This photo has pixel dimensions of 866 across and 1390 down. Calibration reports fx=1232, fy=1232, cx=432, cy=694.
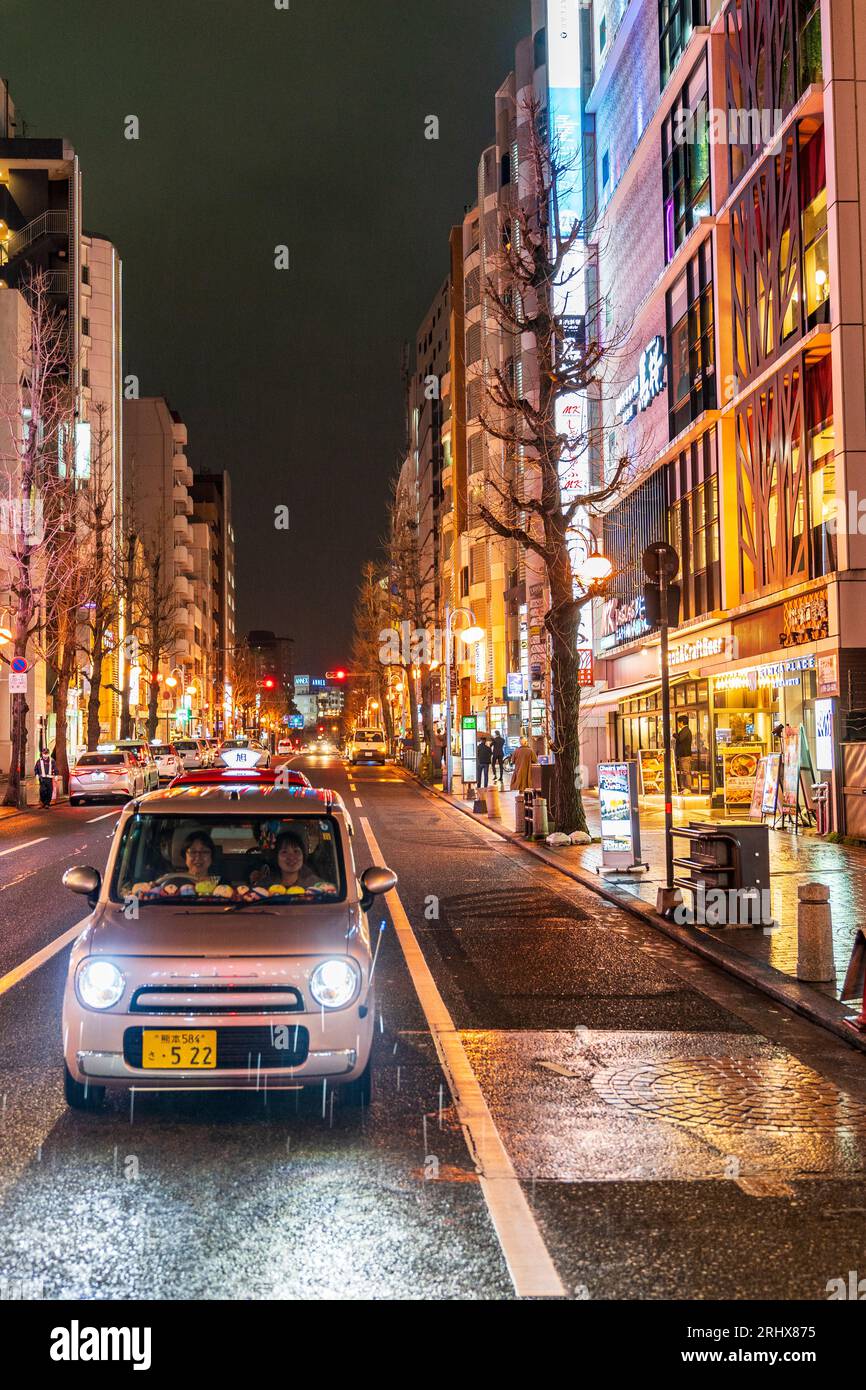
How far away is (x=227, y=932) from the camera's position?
6.30 m

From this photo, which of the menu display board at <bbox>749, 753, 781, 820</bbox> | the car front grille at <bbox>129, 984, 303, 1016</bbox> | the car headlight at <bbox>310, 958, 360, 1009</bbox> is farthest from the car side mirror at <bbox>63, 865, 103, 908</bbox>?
the menu display board at <bbox>749, 753, 781, 820</bbox>

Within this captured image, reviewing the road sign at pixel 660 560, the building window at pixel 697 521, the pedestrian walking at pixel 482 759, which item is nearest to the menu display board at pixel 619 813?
the road sign at pixel 660 560

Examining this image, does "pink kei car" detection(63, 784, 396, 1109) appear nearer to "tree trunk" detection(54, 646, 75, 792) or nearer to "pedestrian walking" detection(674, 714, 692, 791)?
"pedestrian walking" detection(674, 714, 692, 791)

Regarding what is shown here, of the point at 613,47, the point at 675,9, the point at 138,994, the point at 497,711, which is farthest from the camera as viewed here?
the point at 497,711

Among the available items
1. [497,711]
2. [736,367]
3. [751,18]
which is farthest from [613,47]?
[497,711]

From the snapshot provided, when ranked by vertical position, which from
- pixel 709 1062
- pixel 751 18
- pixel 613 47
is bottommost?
pixel 709 1062

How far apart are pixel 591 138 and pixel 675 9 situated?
35.7ft

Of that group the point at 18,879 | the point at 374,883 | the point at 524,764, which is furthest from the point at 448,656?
the point at 374,883

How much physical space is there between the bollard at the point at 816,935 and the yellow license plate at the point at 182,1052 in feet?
17.9

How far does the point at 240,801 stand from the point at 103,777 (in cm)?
2986

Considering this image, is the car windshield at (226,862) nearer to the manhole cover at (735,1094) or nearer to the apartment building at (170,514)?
the manhole cover at (735,1094)
